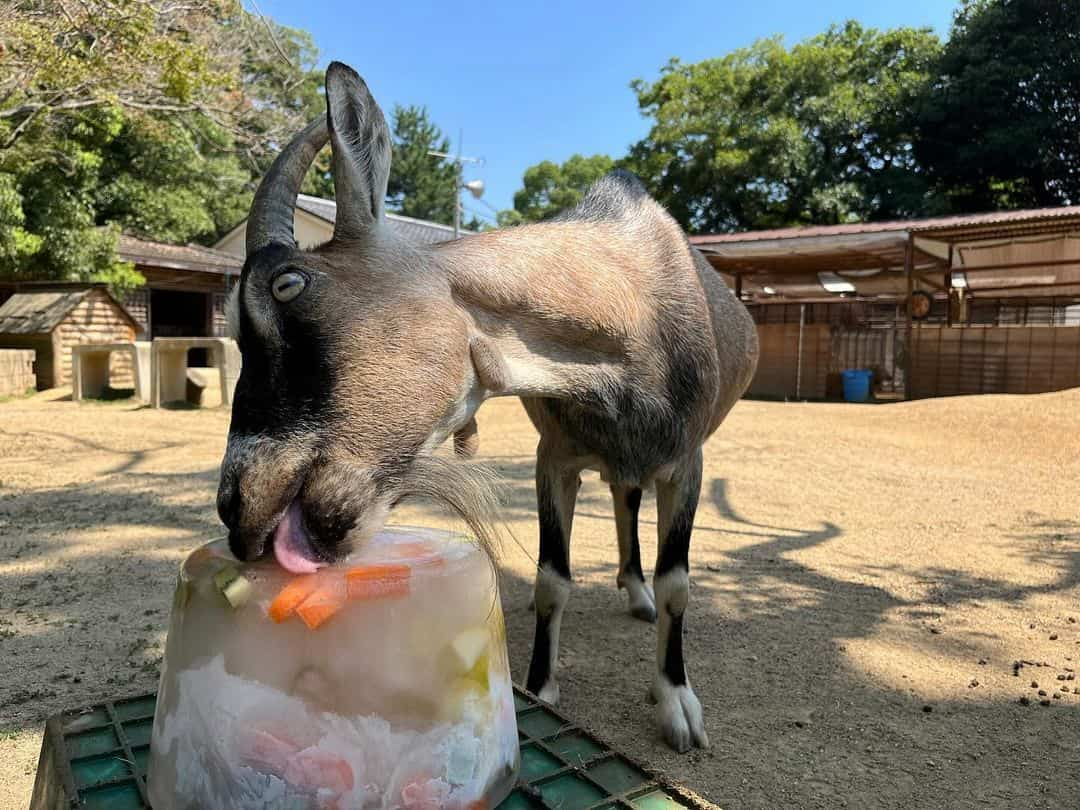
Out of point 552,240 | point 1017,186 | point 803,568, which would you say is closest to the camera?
point 552,240

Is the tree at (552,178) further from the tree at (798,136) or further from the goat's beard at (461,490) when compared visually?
the goat's beard at (461,490)

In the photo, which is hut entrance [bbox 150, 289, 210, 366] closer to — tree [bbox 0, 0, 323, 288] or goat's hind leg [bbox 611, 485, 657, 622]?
tree [bbox 0, 0, 323, 288]

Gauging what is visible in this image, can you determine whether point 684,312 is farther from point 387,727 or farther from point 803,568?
point 803,568

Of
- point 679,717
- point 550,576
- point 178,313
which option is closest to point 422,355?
point 550,576

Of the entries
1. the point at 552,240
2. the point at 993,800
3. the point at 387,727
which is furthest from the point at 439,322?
the point at 993,800

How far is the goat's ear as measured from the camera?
1604 millimetres

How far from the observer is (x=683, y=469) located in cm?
264

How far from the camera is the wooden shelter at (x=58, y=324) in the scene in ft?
47.6

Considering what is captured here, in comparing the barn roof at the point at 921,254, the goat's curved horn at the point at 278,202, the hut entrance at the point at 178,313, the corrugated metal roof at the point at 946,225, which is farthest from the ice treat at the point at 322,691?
the hut entrance at the point at 178,313

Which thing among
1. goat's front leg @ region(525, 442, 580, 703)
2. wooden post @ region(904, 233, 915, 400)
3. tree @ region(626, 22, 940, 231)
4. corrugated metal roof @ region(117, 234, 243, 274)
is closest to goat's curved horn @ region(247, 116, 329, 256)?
goat's front leg @ region(525, 442, 580, 703)

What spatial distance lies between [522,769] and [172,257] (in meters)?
18.5

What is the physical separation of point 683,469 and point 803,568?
8.01 feet

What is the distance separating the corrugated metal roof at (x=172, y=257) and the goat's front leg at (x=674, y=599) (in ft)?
53.4

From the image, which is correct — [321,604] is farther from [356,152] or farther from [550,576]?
[550,576]
